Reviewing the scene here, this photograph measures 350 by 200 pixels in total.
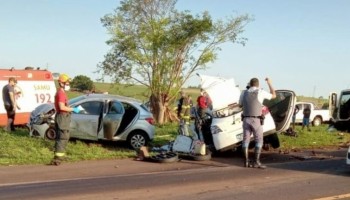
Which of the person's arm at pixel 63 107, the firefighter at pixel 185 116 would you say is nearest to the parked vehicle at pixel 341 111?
the firefighter at pixel 185 116

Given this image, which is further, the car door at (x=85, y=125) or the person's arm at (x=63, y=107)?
the car door at (x=85, y=125)

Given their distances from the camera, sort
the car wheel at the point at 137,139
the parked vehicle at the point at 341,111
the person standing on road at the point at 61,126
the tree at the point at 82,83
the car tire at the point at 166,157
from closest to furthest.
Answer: the person standing on road at the point at 61,126
the car tire at the point at 166,157
the parked vehicle at the point at 341,111
the car wheel at the point at 137,139
the tree at the point at 82,83

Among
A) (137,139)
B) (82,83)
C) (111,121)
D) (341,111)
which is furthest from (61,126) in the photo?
(82,83)

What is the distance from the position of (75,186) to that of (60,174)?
61.3 inches

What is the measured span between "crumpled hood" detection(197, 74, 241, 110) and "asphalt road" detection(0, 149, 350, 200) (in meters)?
1.94

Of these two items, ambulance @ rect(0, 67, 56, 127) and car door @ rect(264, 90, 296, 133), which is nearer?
car door @ rect(264, 90, 296, 133)

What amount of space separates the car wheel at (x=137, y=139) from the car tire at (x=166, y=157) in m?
2.43

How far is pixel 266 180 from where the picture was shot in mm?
9812

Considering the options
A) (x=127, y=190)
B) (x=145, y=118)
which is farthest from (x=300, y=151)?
(x=127, y=190)

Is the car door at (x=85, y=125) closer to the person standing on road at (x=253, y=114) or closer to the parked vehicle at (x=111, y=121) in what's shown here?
the parked vehicle at (x=111, y=121)

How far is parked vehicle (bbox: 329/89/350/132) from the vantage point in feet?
44.7

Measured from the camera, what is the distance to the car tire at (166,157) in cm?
1224

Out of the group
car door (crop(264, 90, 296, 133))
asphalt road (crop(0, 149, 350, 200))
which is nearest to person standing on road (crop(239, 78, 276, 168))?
asphalt road (crop(0, 149, 350, 200))

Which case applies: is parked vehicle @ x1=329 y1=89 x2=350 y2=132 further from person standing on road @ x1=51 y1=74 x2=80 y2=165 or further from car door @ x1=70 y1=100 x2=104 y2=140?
person standing on road @ x1=51 y1=74 x2=80 y2=165
